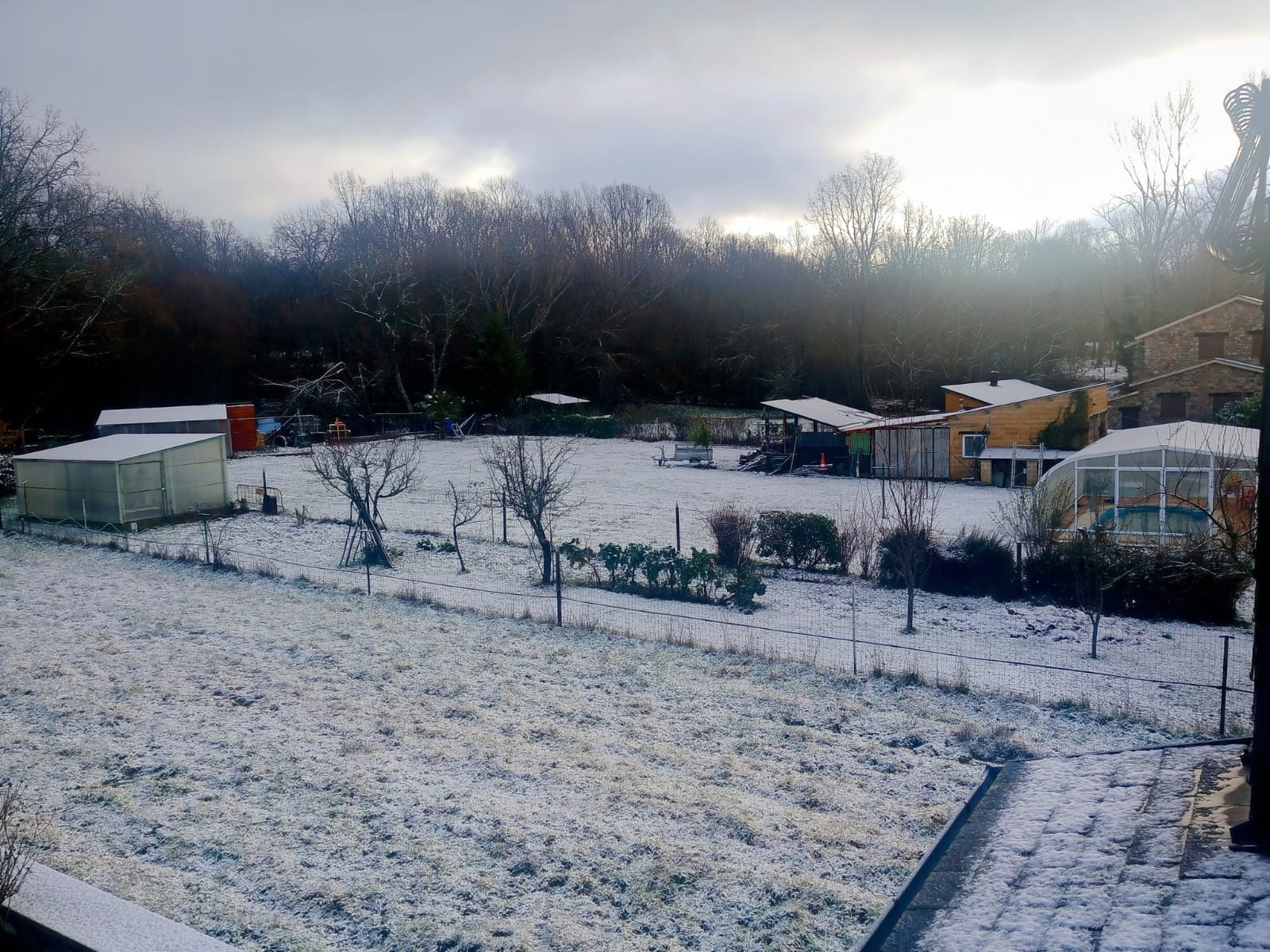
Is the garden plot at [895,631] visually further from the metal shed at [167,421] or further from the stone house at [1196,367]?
the stone house at [1196,367]

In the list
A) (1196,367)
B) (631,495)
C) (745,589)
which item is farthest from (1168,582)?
(1196,367)

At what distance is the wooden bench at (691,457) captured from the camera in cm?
3412

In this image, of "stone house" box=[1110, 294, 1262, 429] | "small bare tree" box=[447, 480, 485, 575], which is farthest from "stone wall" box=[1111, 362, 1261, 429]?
"small bare tree" box=[447, 480, 485, 575]

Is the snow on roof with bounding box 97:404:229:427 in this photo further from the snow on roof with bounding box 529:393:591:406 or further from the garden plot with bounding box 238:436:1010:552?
the snow on roof with bounding box 529:393:591:406

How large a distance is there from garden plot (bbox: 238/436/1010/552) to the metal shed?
7.14ft

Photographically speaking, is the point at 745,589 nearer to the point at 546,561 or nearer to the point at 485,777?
the point at 546,561

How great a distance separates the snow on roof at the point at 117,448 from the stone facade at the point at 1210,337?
3507 cm

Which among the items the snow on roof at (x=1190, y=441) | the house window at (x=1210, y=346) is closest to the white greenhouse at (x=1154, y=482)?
the snow on roof at (x=1190, y=441)

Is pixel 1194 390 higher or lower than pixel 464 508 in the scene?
higher

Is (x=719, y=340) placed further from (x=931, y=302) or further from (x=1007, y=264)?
(x=1007, y=264)

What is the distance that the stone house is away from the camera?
105 feet

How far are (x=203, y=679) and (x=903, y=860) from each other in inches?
307

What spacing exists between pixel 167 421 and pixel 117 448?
15.8 m

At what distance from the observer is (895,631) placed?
1240 centimetres
